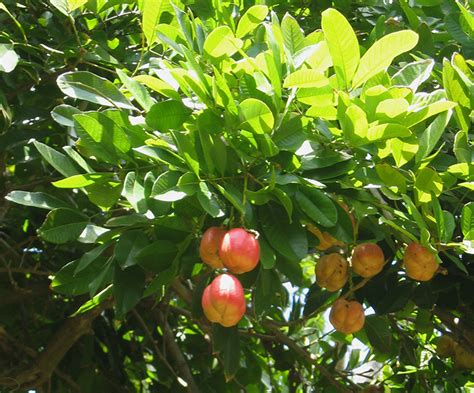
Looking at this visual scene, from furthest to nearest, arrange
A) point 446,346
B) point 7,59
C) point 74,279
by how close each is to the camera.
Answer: point 446,346
point 7,59
point 74,279

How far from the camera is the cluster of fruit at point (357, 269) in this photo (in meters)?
1.43

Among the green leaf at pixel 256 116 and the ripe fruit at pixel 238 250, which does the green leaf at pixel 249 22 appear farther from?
the ripe fruit at pixel 238 250

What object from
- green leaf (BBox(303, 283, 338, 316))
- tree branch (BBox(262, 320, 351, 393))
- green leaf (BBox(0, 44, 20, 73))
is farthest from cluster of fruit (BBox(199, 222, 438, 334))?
tree branch (BBox(262, 320, 351, 393))

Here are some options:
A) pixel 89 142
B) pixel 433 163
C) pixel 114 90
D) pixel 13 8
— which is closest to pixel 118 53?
pixel 13 8

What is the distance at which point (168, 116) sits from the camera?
1.35 m

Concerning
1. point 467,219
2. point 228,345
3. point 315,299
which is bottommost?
point 315,299

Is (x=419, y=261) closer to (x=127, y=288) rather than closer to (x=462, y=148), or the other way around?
(x=462, y=148)

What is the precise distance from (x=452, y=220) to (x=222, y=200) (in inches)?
13.9

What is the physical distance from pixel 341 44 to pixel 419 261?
37 centimetres

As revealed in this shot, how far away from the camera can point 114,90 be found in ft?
4.87

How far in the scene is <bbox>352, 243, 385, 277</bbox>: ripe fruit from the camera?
148cm

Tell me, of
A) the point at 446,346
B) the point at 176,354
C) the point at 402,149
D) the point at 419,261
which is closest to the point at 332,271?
the point at 419,261

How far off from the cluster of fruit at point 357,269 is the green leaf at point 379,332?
0.44 metres

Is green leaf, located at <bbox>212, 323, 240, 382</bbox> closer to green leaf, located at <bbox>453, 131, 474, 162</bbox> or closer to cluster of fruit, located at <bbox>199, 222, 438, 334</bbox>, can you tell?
cluster of fruit, located at <bbox>199, 222, 438, 334</bbox>
